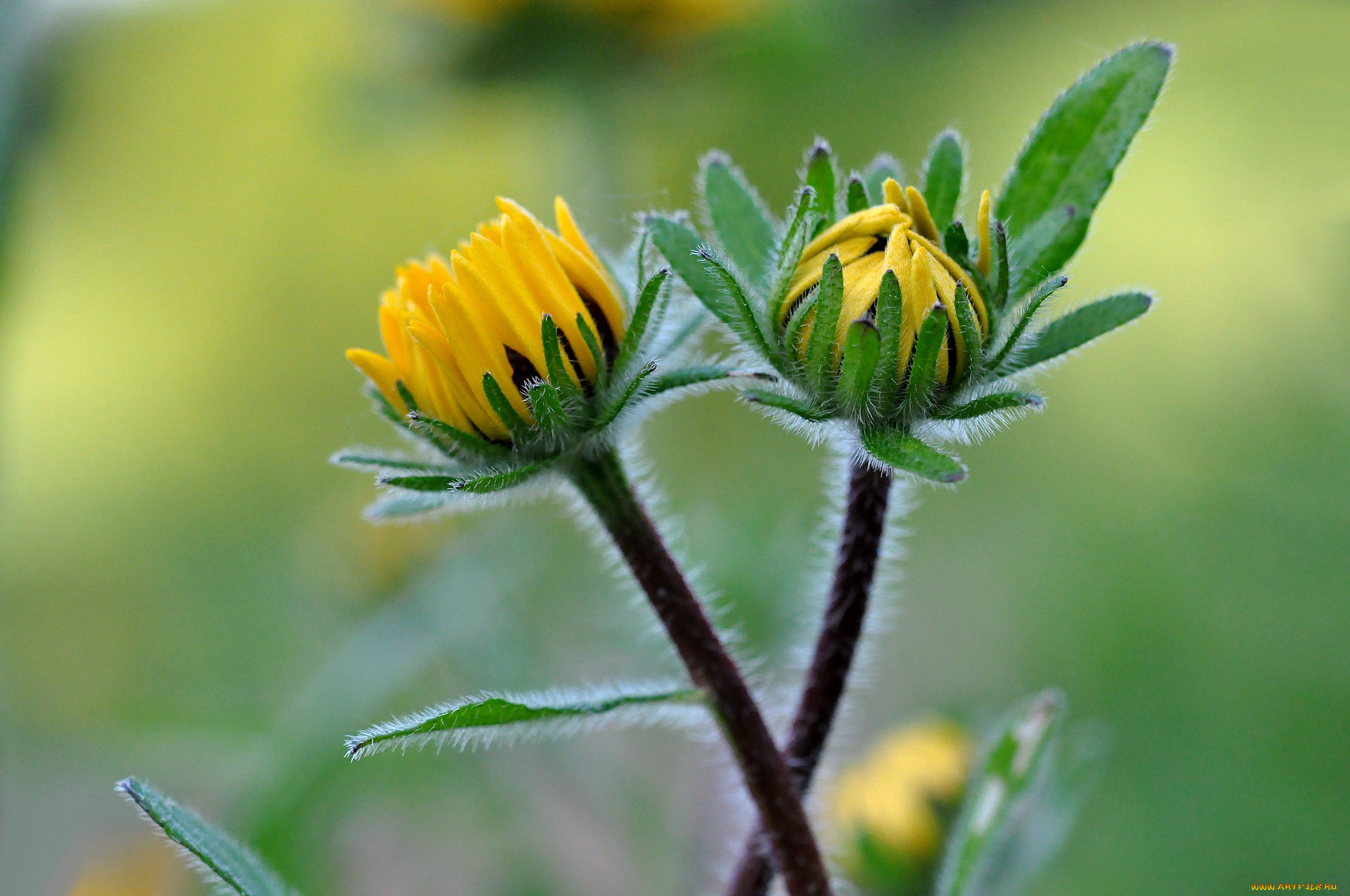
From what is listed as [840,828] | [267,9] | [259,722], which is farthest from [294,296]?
[840,828]

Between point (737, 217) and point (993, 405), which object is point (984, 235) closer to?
point (993, 405)

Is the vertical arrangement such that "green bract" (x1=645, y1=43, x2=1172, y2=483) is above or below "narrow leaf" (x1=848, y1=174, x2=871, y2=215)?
below

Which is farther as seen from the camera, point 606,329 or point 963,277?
point 606,329

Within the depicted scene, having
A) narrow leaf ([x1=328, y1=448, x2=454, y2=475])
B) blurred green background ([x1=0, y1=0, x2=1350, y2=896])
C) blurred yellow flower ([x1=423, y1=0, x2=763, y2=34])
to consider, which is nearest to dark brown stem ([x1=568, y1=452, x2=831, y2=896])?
narrow leaf ([x1=328, y1=448, x2=454, y2=475])

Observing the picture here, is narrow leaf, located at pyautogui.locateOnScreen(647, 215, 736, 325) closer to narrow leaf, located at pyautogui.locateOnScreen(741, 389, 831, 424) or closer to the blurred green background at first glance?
narrow leaf, located at pyautogui.locateOnScreen(741, 389, 831, 424)

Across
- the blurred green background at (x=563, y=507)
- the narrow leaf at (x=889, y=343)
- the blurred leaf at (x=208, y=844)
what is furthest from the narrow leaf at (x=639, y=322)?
the blurred leaf at (x=208, y=844)

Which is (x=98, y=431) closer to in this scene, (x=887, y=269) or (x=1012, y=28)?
(x=1012, y=28)

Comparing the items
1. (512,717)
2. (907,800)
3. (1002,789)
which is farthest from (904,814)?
(512,717)
